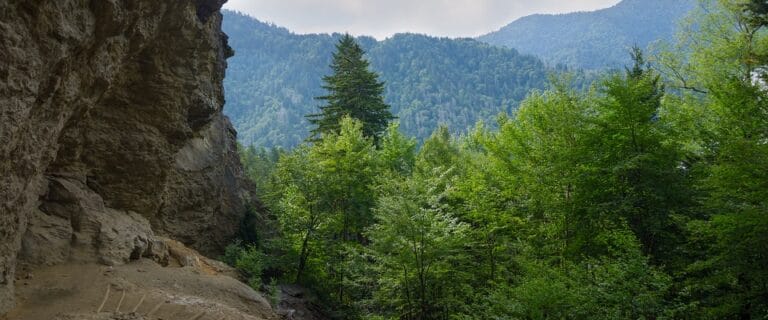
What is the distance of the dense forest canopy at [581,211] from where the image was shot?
11.5 metres

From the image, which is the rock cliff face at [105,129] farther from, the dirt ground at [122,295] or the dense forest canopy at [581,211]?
the dense forest canopy at [581,211]

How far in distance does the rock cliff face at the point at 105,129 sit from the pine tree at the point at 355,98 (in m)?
12.3

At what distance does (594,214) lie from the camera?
16000 millimetres

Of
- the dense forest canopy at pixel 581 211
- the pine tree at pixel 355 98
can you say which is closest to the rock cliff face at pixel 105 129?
the dense forest canopy at pixel 581 211

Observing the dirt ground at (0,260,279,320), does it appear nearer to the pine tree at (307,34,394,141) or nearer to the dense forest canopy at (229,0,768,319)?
the dense forest canopy at (229,0,768,319)

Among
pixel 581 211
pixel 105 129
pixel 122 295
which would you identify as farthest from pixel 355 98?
pixel 122 295

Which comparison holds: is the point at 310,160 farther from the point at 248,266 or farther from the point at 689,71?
the point at 689,71

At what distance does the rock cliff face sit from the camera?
7184 millimetres

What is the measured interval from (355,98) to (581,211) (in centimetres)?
1970

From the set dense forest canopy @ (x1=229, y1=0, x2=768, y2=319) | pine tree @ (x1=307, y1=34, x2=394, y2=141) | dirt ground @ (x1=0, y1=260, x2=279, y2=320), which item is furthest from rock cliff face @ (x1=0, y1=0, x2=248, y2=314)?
pine tree @ (x1=307, y1=34, x2=394, y2=141)

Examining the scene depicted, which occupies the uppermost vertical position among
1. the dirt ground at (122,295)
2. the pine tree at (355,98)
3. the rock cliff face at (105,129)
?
the pine tree at (355,98)

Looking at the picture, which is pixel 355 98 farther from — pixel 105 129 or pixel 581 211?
pixel 105 129

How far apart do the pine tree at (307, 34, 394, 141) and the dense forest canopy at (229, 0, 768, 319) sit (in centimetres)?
891

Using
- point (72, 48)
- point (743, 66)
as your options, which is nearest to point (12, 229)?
point (72, 48)
